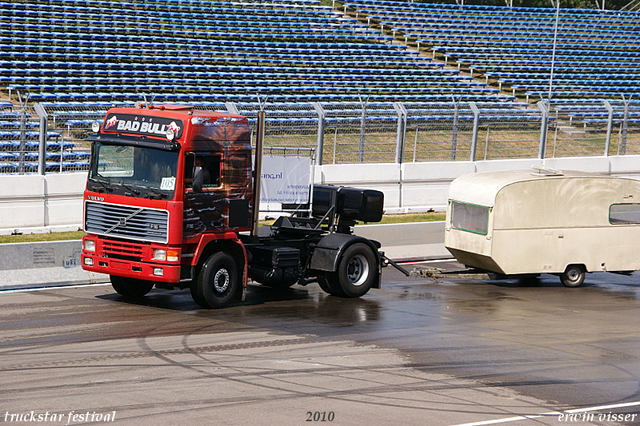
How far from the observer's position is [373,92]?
33625 mm

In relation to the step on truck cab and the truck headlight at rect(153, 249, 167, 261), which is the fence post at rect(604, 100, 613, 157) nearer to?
the step on truck cab

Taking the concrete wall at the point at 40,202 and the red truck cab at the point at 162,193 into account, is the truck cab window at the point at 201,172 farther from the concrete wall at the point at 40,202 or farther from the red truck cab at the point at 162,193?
the concrete wall at the point at 40,202

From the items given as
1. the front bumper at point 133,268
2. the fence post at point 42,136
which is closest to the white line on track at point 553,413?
the front bumper at point 133,268

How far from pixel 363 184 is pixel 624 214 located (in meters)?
7.56

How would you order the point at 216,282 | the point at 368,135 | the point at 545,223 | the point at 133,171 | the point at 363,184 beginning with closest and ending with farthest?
the point at 133,171, the point at 216,282, the point at 545,223, the point at 363,184, the point at 368,135

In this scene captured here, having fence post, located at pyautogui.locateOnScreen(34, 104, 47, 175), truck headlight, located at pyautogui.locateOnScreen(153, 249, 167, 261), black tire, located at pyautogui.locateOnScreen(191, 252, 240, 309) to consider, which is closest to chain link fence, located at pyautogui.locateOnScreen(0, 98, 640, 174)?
fence post, located at pyautogui.locateOnScreen(34, 104, 47, 175)

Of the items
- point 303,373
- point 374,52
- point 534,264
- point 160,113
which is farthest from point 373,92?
point 303,373

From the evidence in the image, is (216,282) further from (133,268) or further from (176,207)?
(176,207)

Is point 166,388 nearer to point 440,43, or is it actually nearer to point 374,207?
point 374,207

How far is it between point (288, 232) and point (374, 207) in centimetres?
166

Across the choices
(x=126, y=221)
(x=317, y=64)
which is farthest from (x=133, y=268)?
(x=317, y=64)

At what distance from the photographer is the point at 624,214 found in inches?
648

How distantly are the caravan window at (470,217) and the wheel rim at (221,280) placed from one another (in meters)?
5.49

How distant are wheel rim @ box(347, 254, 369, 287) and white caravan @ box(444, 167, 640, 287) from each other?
2732mm
